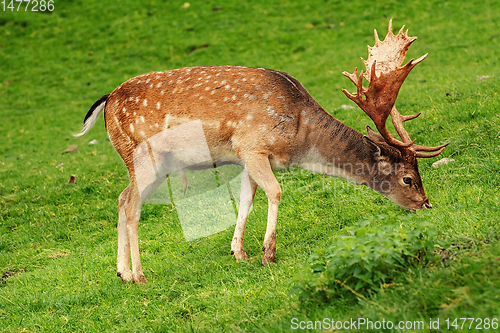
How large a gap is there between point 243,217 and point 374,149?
188 cm

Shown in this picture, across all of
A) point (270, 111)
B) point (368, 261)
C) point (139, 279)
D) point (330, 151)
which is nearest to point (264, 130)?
point (270, 111)

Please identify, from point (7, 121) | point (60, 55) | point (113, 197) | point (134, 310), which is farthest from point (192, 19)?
point (134, 310)

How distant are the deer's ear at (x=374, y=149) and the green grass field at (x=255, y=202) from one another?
2.41 feet

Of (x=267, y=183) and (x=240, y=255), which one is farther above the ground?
(x=267, y=183)

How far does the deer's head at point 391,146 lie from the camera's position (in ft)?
19.6

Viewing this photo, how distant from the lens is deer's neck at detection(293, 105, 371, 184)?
624cm

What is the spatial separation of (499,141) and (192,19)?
17.6 m

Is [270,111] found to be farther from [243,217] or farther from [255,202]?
[255,202]

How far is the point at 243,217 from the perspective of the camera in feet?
21.2

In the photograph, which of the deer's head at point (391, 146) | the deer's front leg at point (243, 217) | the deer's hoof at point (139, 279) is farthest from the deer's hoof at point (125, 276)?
the deer's head at point (391, 146)

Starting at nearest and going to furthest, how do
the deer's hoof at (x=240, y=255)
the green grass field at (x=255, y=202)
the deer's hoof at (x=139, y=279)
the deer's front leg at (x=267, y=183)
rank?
the green grass field at (x=255, y=202)
the deer's front leg at (x=267, y=183)
the deer's hoof at (x=139, y=279)
the deer's hoof at (x=240, y=255)

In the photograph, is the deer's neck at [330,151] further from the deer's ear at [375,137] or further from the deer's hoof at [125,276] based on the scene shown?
the deer's hoof at [125,276]

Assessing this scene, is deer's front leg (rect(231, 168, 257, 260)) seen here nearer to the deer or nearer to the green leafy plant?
the deer

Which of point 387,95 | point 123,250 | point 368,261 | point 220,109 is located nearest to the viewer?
point 368,261
